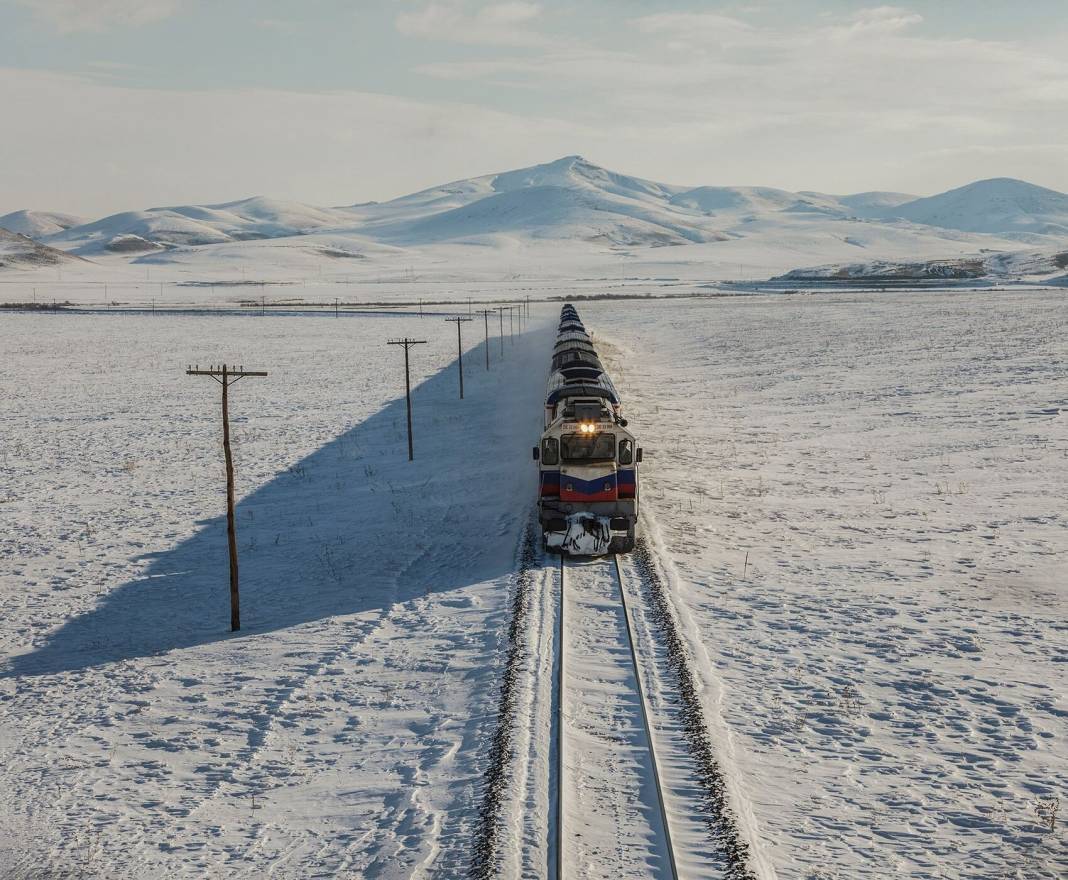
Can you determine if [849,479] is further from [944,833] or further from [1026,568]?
[944,833]

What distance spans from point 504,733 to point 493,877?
345 centimetres

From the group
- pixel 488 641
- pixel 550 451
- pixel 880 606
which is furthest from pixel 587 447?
pixel 880 606

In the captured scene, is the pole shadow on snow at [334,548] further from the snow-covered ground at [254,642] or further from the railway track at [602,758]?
the railway track at [602,758]

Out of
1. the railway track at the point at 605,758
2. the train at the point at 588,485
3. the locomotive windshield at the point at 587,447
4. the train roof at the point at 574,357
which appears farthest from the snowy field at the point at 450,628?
the train roof at the point at 574,357

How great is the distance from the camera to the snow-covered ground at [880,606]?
1249cm

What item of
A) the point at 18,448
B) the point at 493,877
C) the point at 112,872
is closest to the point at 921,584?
the point at 493,877

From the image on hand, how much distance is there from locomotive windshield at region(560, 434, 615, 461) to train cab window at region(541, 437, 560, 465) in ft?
0.47

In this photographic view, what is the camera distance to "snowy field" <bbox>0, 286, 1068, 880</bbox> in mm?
12484

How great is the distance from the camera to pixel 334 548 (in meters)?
25.1

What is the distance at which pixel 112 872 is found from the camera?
11625mm

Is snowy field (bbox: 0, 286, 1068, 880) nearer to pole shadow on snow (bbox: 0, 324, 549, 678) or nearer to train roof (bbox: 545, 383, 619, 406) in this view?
pole shadow on snow (bbox: 0, 324, 549, 678)

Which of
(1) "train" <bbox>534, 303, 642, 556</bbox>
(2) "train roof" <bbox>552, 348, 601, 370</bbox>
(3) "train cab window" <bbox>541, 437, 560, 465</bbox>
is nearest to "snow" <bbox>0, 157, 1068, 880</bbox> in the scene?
(1) "train" <bbox>534, 303, 642, 556</bbox>

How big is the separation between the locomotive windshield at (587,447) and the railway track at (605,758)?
4.52 metres

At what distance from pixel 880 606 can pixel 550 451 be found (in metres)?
8.19
